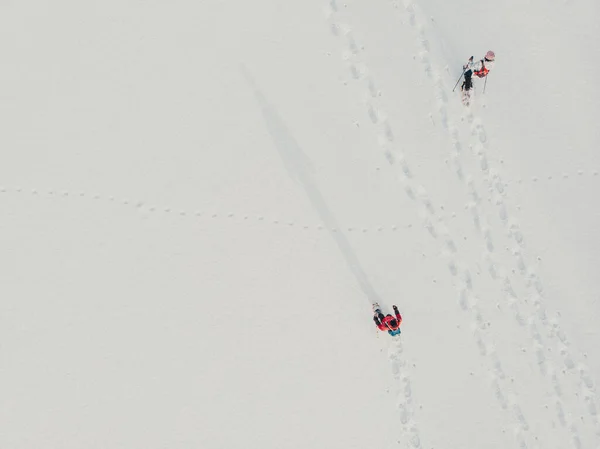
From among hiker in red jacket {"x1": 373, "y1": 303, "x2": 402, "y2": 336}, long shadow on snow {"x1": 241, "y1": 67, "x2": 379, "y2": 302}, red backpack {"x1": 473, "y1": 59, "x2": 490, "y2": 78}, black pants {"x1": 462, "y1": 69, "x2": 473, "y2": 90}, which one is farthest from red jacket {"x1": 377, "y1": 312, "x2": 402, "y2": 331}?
red backpack {"x1": 473, "y1": 59, "x2": 490, "y2": 78}

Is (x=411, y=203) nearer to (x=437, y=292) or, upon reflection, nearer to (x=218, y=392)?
(x=437, y=292)

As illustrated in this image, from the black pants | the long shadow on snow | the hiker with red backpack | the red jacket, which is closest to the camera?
the red jacket

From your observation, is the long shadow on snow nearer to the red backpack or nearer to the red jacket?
the red jacket

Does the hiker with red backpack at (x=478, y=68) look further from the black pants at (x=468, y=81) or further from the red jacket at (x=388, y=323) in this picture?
the red jacket at (x=388, y=323)

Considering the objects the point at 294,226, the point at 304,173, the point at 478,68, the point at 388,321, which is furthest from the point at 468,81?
the point at 388,321

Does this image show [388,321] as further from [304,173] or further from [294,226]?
[304,173]

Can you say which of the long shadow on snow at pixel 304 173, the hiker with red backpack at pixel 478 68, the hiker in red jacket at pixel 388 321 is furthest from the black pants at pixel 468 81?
the hiker in red jacket at pixel 388 321
